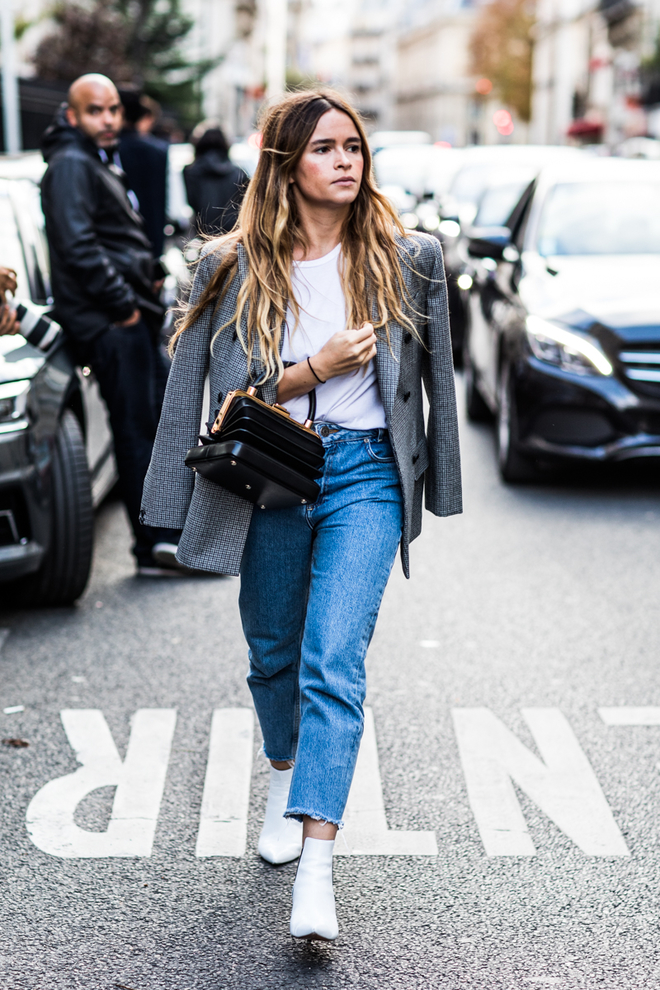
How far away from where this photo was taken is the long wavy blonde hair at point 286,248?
3.03 m

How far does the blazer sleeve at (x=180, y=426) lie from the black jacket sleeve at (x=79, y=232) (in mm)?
2650

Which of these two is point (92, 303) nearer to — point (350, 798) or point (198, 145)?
point (350, 798)

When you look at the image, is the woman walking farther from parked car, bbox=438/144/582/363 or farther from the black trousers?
parked car, bbox=438/144/582/363

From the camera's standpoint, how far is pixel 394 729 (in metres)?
4.38

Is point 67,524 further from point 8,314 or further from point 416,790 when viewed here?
point 416,790

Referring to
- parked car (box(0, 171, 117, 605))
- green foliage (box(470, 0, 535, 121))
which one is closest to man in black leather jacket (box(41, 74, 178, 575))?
parked car (box(0, 171, 117, 605))

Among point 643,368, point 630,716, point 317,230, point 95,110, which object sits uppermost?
point 95,110

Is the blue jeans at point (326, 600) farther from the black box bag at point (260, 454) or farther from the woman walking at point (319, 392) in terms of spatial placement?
the black box bag at point (260, 454)

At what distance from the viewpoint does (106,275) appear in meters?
5.72

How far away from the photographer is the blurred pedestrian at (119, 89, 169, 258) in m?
9.34

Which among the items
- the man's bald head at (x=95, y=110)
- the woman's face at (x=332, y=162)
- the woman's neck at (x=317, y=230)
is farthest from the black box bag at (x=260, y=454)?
the man's bald head at (x=95, y=110)

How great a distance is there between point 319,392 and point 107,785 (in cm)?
149

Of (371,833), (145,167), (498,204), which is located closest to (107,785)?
(371,833)

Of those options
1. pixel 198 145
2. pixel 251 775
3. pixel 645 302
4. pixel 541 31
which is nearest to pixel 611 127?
pixel 541 31
